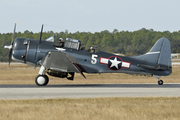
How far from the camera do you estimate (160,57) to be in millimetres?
19250

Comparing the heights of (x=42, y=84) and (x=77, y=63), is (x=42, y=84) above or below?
below

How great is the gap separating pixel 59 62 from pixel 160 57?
7.29 metres

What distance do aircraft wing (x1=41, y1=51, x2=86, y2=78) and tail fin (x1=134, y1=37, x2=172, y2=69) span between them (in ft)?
16.1

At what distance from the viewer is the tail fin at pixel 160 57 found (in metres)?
19.1

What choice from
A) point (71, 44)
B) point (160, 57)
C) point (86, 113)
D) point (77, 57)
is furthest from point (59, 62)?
point (86, 113)

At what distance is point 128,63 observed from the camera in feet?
60.8

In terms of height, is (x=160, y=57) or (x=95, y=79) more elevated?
(x=160, y=57)

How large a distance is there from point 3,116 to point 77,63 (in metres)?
10.2

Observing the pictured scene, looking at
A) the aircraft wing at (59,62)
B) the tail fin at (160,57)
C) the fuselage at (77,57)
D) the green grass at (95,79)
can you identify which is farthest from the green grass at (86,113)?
the green grass at (95,79)

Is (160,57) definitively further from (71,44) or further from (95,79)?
(95,79)

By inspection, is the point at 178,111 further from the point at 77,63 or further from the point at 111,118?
the point at 77,63

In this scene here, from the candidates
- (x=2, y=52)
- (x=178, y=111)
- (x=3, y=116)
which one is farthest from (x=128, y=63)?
(x=2, y=52)

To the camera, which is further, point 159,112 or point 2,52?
point 2,52

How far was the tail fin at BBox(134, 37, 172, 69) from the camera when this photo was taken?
62.7 feet
